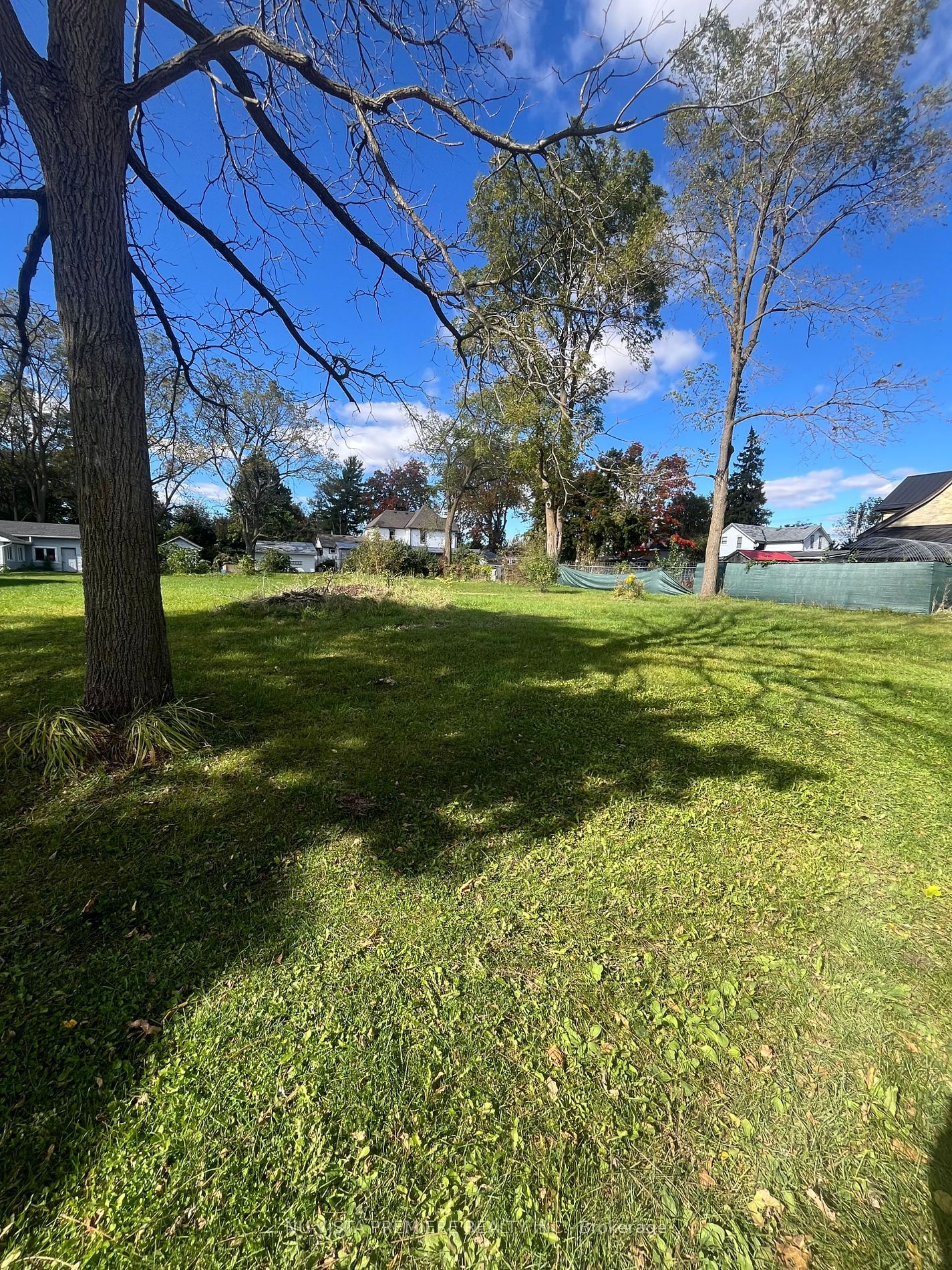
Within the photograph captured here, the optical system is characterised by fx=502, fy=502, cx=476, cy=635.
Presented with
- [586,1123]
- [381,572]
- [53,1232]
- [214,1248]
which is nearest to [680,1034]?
[586,1123]

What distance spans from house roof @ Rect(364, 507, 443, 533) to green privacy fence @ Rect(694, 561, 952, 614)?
3746 centimetres

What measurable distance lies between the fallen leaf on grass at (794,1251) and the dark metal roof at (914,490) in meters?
31.9

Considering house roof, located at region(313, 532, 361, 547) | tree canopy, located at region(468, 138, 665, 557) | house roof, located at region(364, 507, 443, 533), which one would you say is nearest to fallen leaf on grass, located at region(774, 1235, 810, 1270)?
tree canopy, located at region(468, 138, 665, 557)

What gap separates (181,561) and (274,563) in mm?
4713

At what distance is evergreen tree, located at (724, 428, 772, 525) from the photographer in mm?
49188

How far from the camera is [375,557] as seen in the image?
1341 centimetres

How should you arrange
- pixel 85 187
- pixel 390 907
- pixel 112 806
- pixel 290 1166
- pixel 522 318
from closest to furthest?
pixel 290 1166 → pixel 390 907 → pixel 112 806 → pixel 85 187 → pixel 522 318

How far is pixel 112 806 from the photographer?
8.55 feet

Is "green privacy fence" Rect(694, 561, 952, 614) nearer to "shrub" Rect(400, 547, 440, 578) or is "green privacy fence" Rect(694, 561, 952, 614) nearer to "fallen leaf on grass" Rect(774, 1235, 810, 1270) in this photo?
"shrub" Rect(400, 547, 440, 578)

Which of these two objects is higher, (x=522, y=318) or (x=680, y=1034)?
(x=522, y=318)

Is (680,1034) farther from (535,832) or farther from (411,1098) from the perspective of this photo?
(535,832)

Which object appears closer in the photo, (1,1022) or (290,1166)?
(290,1166)

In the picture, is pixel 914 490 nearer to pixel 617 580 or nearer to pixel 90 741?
pixel 617 580

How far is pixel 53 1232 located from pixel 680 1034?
5.30 feet
